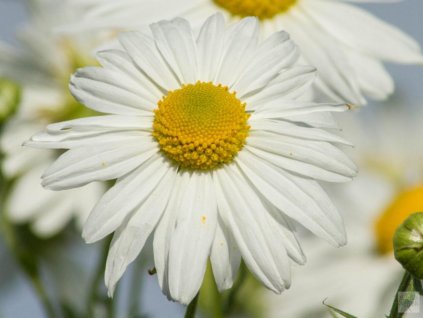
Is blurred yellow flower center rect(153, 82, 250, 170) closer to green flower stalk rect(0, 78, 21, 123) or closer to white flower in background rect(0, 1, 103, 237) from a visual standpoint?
green flower stalk rect(0, 78, 21, 123)

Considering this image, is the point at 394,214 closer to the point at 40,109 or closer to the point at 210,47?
the point at 40,109

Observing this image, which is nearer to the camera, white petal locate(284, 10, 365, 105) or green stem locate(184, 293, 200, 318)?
green stem locate(184, 293, 200, 318)

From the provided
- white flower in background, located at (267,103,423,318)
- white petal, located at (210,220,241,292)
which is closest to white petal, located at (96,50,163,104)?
white petal, located at (210,220,241,292)

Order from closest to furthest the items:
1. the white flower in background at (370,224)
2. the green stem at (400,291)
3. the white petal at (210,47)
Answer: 1. the green stem at (400,291)
2. the white petal at (210,47)
3. the white flower in background at (370,224)

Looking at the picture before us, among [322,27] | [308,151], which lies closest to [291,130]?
[308,151]

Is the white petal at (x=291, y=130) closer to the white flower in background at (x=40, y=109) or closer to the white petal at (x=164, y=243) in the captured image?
the white petal at (x=164, y=243)

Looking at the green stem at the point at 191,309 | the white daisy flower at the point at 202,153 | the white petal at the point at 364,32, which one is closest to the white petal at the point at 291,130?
the white daisy flower at the point at 202,153

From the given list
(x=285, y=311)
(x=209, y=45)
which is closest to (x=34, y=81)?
(x=285, y=311)
